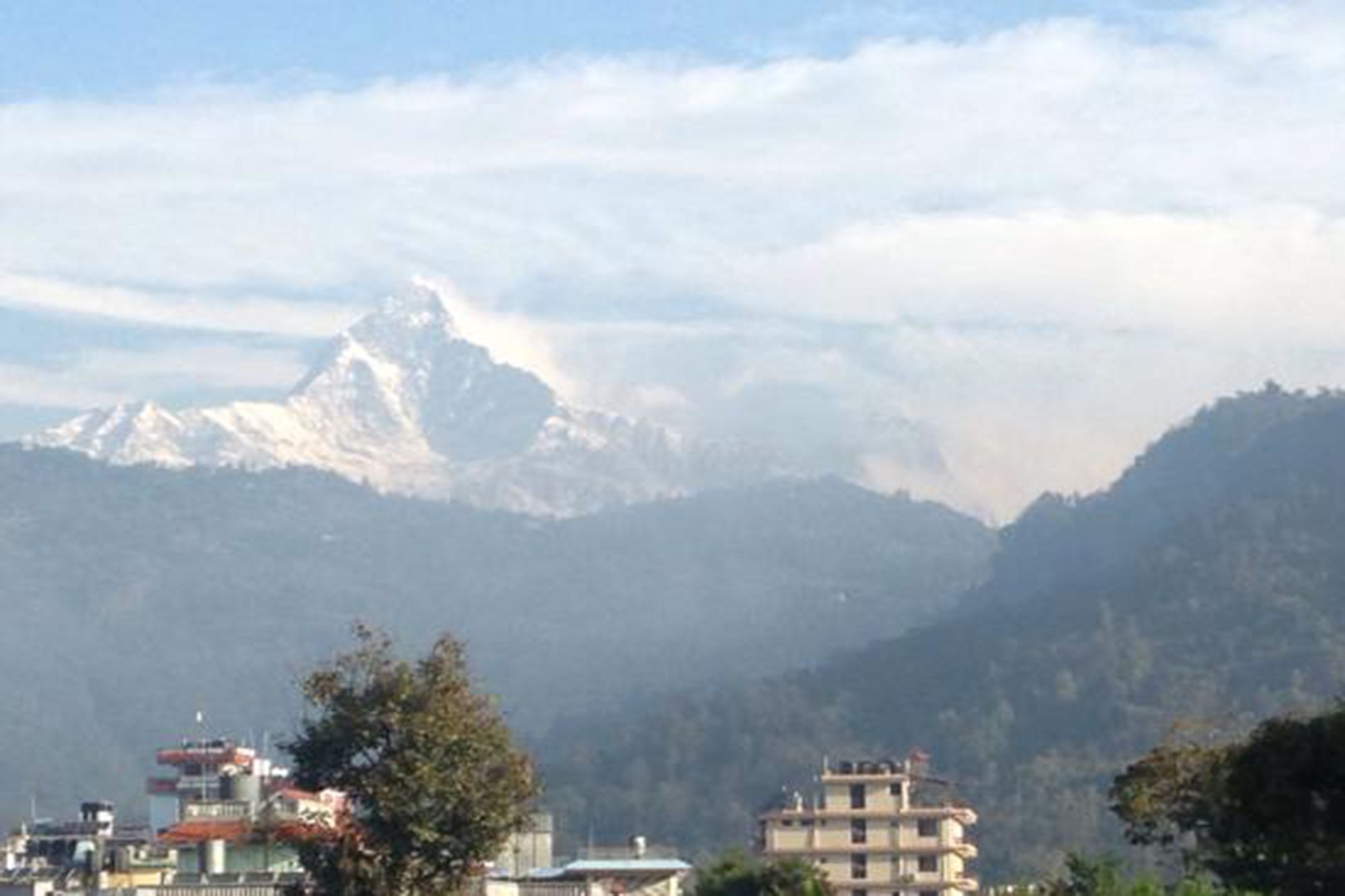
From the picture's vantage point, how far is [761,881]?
13325 centimetres

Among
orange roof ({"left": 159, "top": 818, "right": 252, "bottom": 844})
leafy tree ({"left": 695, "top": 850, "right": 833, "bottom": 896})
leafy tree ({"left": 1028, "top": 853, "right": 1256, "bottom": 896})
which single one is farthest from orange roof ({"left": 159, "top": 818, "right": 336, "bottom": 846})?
leafy tree ({"left": 1028, "top": 853, "right": 1256, "bottom": 896})

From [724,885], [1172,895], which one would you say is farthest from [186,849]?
[1172,895]

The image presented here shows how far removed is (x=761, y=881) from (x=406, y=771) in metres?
60.2

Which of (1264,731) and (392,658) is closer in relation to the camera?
(1264,731)

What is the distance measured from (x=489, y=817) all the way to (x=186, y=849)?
41.5 meters

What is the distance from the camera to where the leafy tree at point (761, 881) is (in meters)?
128

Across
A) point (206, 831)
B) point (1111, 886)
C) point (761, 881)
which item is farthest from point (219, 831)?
point (1111, 886)

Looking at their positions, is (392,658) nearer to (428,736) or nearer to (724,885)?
(428,736)

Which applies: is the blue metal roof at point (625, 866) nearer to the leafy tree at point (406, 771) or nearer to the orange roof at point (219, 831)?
the orange roof at point (219, 831)

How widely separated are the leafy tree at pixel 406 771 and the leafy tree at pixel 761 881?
49.1 metres

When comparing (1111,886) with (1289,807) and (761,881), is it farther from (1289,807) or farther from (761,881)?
(761,881)

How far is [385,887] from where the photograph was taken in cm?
7425

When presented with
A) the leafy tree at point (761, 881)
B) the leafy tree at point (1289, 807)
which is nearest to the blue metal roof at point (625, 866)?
the leafy tree at point (761, 881)

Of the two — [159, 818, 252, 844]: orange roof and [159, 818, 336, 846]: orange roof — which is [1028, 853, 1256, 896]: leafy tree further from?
[159, 818, 252, 844]: orange roof
